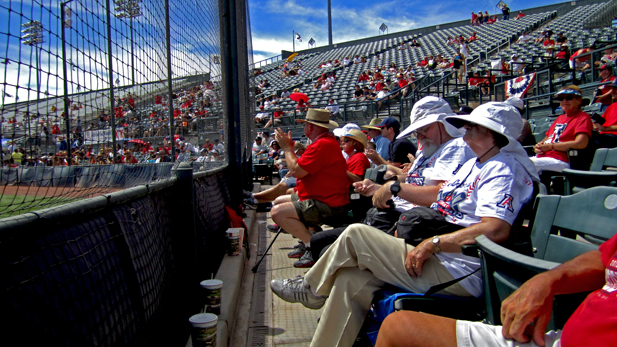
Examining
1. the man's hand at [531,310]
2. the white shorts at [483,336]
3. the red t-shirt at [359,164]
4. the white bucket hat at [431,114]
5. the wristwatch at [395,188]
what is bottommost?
the white shorts at [483,336]

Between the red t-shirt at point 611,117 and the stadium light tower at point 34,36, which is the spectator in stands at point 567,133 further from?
the stadium light tower at point 34,36

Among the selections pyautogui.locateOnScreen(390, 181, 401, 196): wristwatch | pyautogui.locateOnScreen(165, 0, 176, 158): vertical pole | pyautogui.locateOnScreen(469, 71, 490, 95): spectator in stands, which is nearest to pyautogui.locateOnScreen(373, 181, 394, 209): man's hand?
pyautogui.locateOnScreen(390, 181, 401, 196): wristwatch

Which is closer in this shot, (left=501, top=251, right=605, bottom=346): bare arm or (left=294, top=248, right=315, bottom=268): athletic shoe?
(left=501, top=251, right=605, bottom=346): bare arm

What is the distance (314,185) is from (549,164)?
2.60m

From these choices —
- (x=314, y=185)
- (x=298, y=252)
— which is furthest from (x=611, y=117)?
(x=298, y=252)

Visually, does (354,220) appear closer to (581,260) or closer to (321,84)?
(581,260)

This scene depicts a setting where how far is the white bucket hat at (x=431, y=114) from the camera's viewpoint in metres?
3.02

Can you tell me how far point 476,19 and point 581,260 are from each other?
38467 millimetres

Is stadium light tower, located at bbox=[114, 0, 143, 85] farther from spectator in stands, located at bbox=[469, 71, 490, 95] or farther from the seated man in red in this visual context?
spectator in stands, located at bbox=[469, 71, 490, 95]

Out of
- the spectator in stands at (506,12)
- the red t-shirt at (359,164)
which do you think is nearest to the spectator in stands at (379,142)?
the red t-shirt at (359,164)

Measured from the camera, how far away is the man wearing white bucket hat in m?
1.94

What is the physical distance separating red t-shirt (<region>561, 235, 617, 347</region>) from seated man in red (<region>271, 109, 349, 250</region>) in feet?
9.00

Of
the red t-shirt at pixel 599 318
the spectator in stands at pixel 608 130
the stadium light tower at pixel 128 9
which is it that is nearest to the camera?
the red t-shirt at pixel 599 318

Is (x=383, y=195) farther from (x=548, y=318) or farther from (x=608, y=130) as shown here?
(x=608, y=130)
